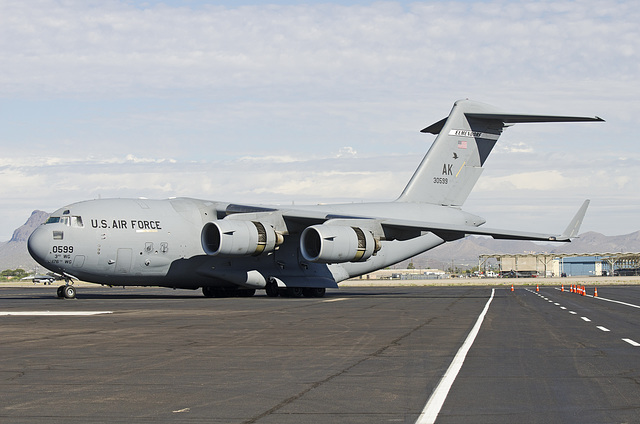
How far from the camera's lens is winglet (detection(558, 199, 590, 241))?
29469mm

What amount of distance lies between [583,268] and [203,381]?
168330 mm

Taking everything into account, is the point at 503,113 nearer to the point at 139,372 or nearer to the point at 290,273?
the point at 290,273

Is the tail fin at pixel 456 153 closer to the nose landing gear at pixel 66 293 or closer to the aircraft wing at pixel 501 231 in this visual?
the aircraft wing at pixel 501 231

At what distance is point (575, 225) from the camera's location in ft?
98.1

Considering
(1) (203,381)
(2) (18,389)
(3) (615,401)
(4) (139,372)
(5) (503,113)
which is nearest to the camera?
(3) (615,401)

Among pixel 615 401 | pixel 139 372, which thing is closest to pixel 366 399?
pixel 615 401

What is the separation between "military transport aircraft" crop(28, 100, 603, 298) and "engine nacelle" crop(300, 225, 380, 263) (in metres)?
0.04

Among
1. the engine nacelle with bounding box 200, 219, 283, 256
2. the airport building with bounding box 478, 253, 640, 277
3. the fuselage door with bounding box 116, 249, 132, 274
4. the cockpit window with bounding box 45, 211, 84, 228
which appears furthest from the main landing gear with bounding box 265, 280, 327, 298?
the airport building with bounding box 478, 253, 640, 277

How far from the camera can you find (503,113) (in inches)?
1407

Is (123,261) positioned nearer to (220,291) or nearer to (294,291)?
(220,291)

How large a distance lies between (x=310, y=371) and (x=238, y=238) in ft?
62.8

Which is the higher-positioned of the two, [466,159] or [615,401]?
[466,159]

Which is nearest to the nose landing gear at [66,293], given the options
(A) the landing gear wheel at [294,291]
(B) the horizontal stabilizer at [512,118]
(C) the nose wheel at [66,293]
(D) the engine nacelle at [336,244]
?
(C) the nose wheel at [66,293]

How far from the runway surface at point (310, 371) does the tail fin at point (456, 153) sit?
19023mm
